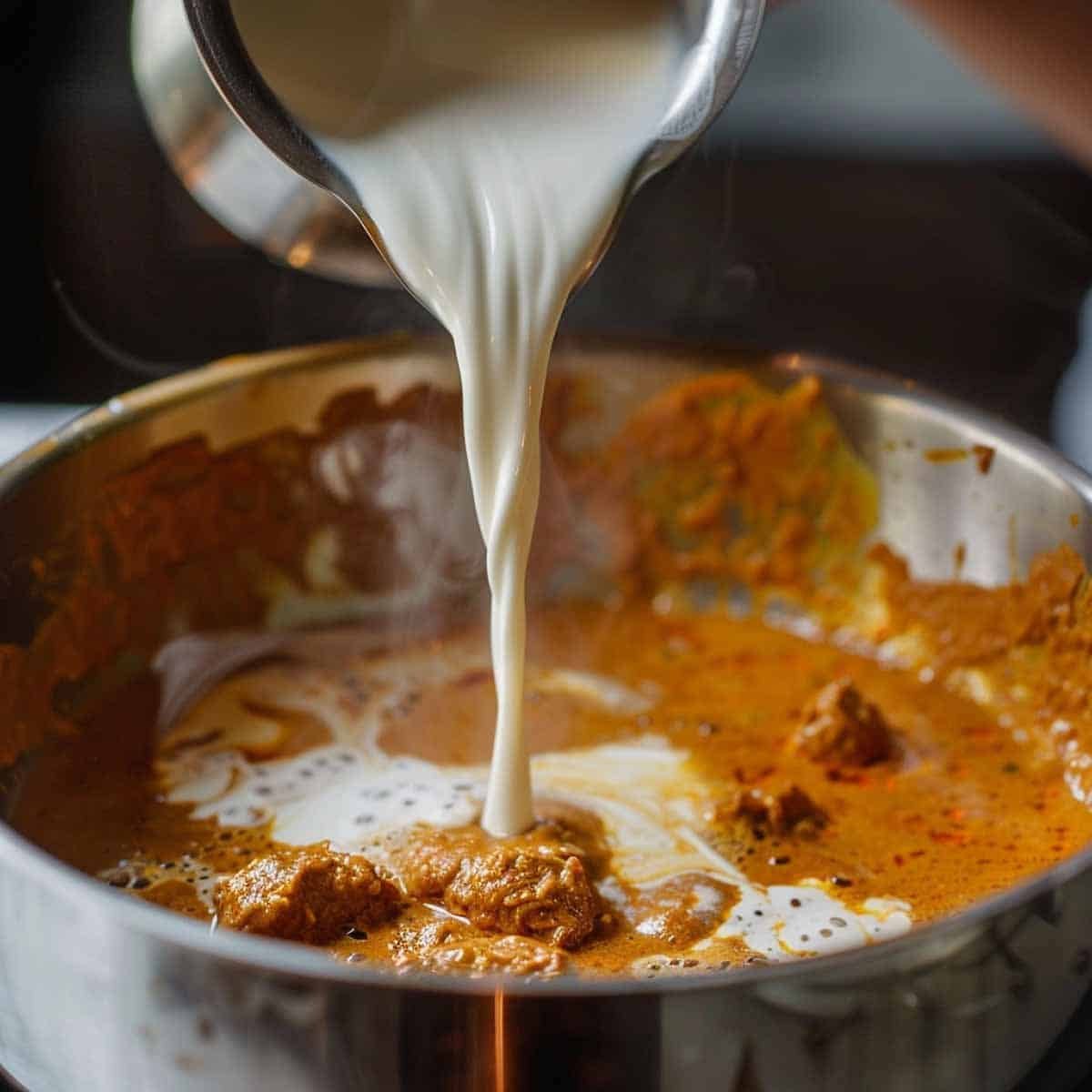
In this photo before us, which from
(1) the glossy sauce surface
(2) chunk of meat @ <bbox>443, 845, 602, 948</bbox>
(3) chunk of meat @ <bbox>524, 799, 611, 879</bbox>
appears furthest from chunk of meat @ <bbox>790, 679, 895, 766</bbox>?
(2) chunk of meat @ <bbox>443, 845, 602, 948</bbox>

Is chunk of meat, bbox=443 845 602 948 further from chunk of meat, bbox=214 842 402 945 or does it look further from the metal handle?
the metal handle

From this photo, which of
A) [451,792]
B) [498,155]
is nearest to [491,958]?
[451,792]

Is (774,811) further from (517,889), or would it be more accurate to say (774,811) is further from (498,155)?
(498,155)

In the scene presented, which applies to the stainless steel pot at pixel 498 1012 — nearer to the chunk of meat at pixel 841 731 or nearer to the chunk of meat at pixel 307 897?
the chunk of meat at pixel 307 897

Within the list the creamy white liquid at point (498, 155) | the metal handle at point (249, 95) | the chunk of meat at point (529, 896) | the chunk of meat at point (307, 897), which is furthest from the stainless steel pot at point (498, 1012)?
the metal handle at point (249, 95)

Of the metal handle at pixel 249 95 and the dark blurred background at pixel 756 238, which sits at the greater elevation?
the metal handle at pixel 249 95

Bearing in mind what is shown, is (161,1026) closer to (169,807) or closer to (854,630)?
(169,807)
